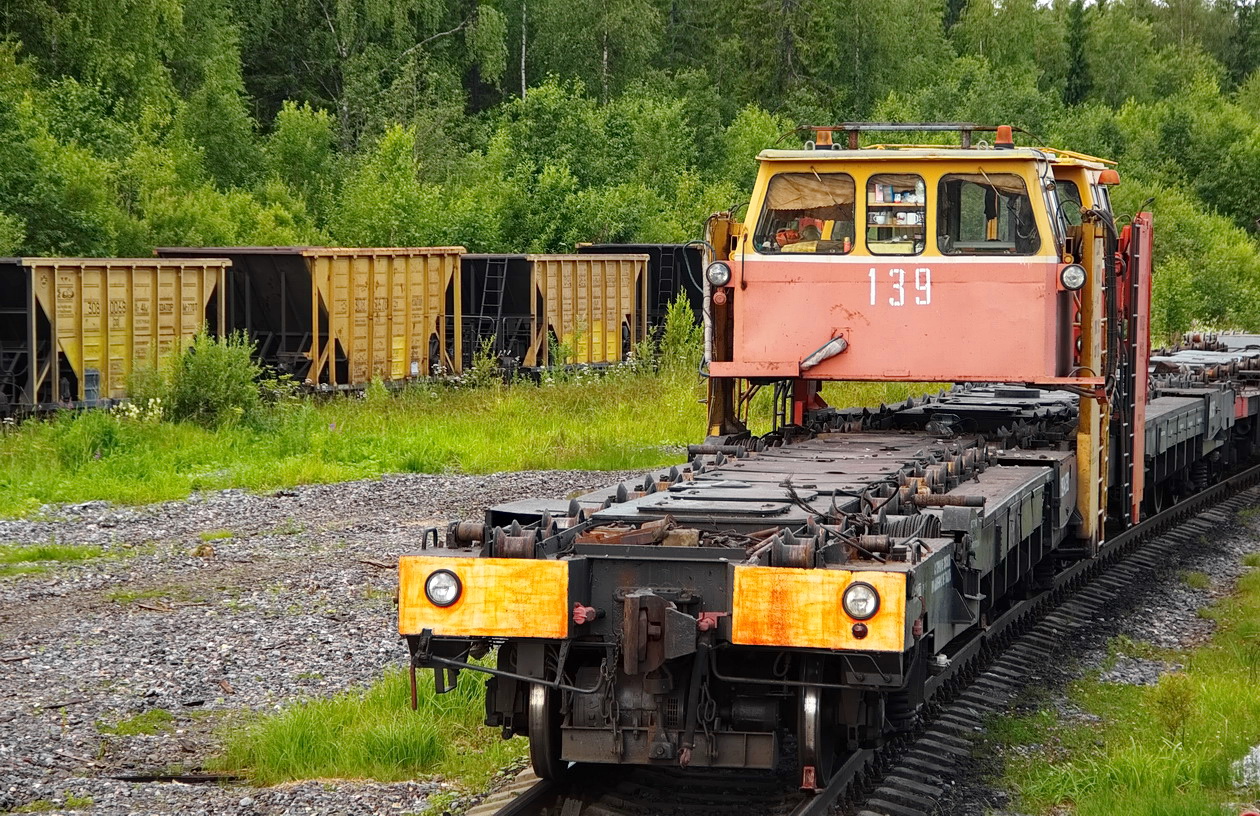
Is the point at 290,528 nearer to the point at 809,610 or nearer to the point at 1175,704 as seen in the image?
the point at 1175,704

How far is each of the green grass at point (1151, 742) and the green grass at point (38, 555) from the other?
7.87 m

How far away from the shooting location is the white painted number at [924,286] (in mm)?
9773

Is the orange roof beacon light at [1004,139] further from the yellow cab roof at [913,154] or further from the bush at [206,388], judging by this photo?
the bush at [206,388]

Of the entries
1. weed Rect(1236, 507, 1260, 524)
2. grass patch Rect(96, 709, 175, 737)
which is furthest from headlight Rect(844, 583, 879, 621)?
weed Rect(1236, 507, 1260, 524)

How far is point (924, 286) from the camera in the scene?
9.78m

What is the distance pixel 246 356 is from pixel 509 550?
49.5 ft

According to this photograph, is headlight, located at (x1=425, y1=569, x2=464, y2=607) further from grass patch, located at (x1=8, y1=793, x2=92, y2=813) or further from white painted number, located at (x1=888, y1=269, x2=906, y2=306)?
white painted number, located at (x1=888, y1=269, x2=906, y2=306)

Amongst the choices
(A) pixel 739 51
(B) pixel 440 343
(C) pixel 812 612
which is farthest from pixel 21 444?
(A) pixel 739 51

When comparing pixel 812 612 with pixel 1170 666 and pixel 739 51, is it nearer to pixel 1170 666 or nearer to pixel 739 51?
pixel 1170 666

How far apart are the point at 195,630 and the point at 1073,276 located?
5.76 metres

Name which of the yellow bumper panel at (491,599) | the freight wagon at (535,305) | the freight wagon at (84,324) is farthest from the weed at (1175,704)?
the freight wagon at (535,305)

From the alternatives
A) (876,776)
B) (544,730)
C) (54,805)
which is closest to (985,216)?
(876,776)

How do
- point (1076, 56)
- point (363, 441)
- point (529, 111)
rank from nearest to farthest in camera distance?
point (363, 441)
point (529, 111)
point (1076, 56)

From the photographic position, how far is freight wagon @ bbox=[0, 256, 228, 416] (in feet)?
67.2
